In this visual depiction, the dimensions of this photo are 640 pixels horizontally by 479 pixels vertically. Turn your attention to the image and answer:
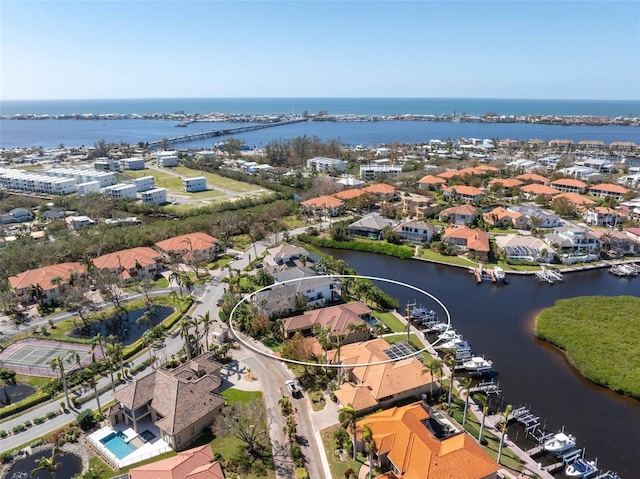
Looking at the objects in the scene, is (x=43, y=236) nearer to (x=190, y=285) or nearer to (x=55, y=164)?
(x=190, y=285)

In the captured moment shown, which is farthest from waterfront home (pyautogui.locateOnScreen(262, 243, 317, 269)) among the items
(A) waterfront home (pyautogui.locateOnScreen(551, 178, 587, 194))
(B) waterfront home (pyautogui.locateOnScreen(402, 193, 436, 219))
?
(A) waterfront home (pyautogui.locateOnScreen(551, 178, 587, 194))

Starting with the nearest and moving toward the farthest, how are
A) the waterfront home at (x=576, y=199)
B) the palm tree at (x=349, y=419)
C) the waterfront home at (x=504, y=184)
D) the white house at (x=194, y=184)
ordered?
1. the palm tree at (x=349, y=419)
2. the waterfront home at (x=576, y=199)
3. the waterfront home at (x=504, y=184)
4. the white house at (x=194, y=184)

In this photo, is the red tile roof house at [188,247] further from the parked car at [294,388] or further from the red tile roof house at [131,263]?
the parked car at [294,388]

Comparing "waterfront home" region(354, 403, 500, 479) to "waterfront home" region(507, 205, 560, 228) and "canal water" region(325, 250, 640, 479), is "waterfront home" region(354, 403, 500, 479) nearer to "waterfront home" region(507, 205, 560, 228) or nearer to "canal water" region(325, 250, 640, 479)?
"canal water" region(325, 250, 640, 479)

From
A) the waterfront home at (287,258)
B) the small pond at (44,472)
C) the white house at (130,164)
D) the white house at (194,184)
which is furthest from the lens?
the white house at (130,164)

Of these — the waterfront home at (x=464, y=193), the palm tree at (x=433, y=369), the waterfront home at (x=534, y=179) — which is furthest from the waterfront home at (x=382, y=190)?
the palm tree at (x=433, y=369)

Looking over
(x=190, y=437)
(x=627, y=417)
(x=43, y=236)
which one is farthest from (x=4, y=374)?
(x=627, y=417)
